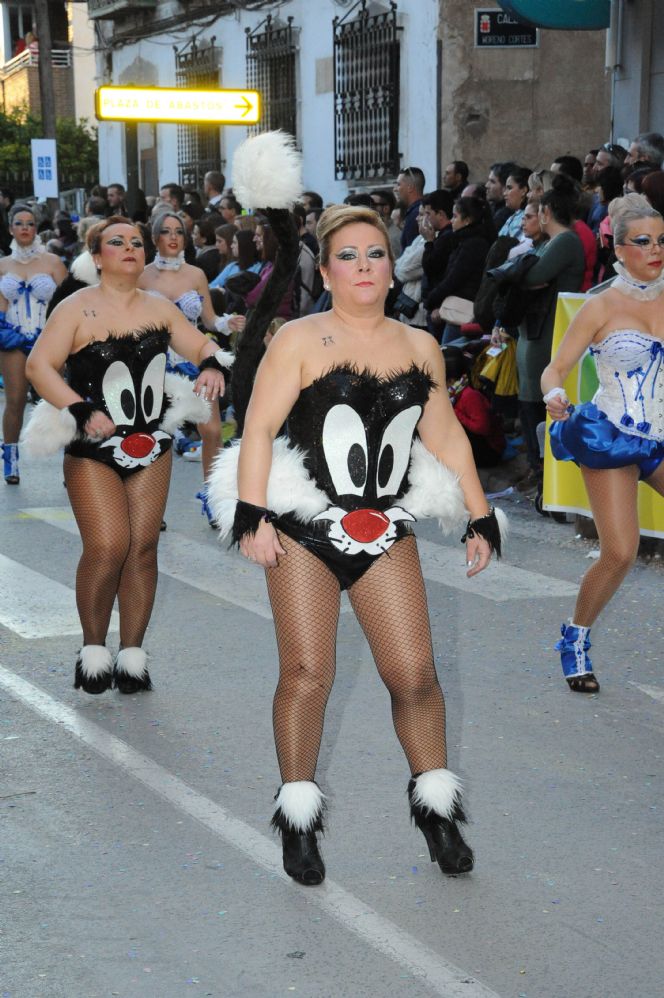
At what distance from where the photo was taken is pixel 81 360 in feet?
19.8

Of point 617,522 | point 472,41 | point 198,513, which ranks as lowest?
point 198,513

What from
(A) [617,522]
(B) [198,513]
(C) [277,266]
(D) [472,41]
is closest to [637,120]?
(D) [472,41]

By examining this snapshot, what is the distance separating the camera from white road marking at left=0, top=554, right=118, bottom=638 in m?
7.20

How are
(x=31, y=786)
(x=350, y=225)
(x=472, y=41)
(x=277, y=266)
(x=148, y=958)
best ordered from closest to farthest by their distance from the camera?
(x=148, y=958)
(x=350, y=225)
(x=277, y=266)
(x=31, y=786)
(x=472, y=41)

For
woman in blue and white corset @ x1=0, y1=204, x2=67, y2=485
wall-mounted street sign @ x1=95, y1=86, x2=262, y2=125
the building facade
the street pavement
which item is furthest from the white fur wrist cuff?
wall-mounted street sign @ x1=95, y1=86, x2=262, y2=125

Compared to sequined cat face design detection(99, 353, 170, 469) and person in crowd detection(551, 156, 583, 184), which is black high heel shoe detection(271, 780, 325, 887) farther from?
person in crowd detection(551, 156, 583, 184)

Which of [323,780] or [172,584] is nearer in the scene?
[323,780]

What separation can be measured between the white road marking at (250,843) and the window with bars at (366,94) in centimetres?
1479

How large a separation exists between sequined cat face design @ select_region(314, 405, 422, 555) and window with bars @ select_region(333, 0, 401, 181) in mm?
16079

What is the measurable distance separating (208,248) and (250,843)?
11.6 metres

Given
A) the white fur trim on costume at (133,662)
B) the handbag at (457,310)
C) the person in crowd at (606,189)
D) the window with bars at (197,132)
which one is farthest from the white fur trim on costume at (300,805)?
the window with bars at (197,132)

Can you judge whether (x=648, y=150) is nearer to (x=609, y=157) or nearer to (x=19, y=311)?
(x=609, y=157)

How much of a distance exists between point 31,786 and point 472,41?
50.8 ft

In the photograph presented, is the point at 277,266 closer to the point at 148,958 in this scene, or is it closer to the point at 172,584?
the point at 148,958
